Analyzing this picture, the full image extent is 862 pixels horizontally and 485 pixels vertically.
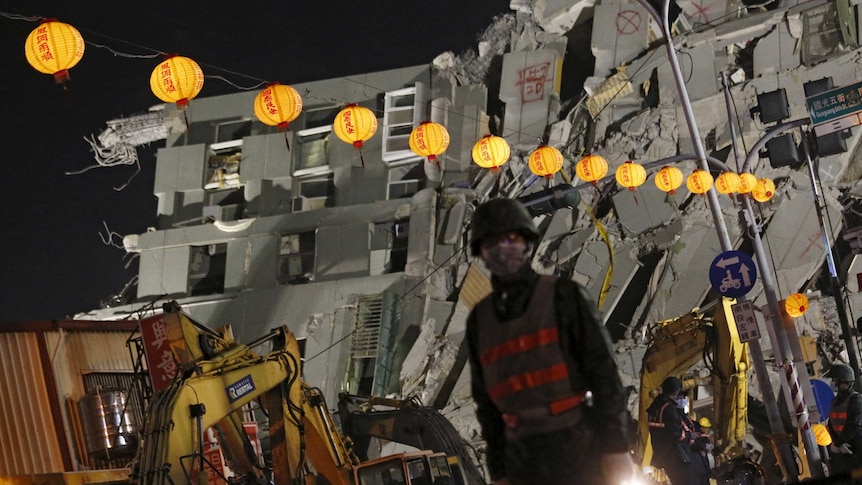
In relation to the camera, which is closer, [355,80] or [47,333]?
[47,333]

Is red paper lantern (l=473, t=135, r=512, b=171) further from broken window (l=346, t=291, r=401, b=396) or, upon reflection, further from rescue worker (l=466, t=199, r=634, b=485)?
rescue worker (l=466, t=199, r=634, b=485)

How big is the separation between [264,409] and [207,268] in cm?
2590

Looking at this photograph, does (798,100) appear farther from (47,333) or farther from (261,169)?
(47,333)

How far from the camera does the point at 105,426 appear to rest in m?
19.4

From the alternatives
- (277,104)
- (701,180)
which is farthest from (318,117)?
(701,180)

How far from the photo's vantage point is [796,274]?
96.5 ft

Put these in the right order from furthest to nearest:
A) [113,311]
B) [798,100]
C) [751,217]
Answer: [113,311]
[798,100]
[751,217]

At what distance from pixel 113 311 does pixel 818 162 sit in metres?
27.0

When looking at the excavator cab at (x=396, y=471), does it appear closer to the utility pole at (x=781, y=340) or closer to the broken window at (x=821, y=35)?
the utility pole at (x=781, y=340)

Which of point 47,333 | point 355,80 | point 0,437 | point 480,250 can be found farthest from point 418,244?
point 480,250

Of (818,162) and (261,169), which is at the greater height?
(261,169)

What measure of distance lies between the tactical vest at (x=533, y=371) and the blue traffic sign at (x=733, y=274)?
43.2 ft

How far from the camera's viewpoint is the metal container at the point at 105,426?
19.1 metres

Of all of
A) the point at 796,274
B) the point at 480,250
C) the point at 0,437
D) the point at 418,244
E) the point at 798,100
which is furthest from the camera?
the point at 418,244
